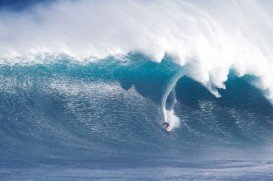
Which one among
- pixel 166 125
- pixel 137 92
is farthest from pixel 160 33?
pixel 166 125

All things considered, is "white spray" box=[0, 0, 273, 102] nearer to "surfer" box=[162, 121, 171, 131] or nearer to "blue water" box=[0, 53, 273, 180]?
"blue water" box=[0, 53, 273, 180]

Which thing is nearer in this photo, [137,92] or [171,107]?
[171,107]

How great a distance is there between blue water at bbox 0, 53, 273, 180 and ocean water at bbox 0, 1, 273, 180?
0.04m

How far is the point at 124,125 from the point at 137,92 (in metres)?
1.94

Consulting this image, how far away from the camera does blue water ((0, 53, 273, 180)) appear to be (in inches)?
496

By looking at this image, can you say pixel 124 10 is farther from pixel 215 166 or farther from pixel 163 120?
pixel 215 166

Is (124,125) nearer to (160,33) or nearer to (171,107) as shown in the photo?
(171,107)

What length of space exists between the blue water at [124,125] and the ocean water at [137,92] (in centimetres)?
4

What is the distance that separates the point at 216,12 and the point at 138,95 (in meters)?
5.28

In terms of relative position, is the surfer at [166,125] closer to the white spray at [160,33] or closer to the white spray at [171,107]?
the white spray at [171,107]

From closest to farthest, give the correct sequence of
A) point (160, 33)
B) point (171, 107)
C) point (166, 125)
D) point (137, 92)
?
point (166, 125) < point (171, 107) < point (137, 92) < point (160, 33)

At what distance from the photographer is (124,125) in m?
15.5

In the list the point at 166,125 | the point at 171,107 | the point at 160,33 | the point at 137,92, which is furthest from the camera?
the point at 160,33

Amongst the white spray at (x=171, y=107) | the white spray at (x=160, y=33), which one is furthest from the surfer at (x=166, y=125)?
the white spray at (x=160, y=33)
